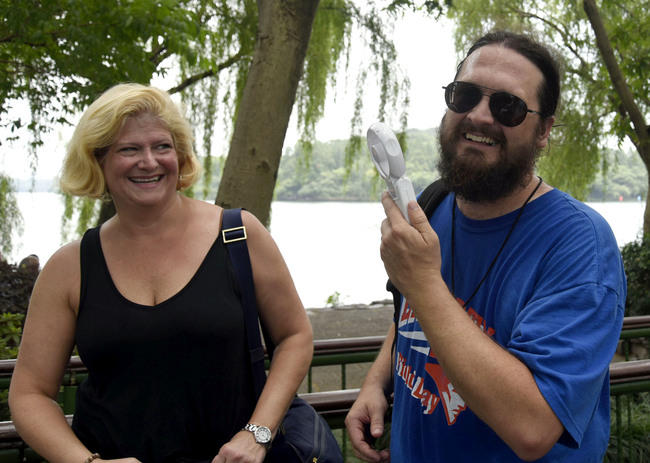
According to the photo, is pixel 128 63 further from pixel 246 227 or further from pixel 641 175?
pixel 641 175

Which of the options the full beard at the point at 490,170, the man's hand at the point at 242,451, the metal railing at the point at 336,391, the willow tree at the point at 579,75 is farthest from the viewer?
the willow tree at the point at 579,75

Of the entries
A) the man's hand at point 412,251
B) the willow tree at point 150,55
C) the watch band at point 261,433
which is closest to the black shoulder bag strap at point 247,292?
the watch band at point 261,433

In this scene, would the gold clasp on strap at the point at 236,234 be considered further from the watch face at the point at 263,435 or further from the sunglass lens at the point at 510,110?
the sunglass lens at the point at 510,110

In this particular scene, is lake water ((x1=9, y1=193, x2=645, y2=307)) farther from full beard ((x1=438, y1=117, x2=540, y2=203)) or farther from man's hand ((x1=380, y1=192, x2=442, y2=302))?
man's hand ((x1=380, y1=192, x2=442, y2=302))

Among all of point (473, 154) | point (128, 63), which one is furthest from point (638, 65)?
point (473, 154)

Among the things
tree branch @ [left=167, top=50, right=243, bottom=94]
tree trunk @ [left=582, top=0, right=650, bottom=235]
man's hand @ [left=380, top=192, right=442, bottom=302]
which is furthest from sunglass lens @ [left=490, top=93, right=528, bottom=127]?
tree branch @ [left=167, top=50, right=243, bottom=94]

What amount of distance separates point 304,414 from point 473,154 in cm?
97

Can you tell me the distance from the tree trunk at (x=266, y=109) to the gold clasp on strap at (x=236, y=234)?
318 cm

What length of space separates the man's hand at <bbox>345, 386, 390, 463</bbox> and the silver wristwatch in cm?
25

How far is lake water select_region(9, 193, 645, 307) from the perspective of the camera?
12781 mm

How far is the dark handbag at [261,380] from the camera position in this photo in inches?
75.8

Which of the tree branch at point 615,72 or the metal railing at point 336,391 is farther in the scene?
the tree branch at point 615,72

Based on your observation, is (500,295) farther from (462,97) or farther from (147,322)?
(147,322)

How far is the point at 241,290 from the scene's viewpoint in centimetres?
194
